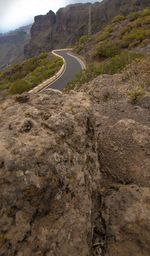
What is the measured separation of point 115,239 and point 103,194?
79cm

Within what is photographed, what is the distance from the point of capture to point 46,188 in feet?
13.2

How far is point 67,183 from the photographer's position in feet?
14.1

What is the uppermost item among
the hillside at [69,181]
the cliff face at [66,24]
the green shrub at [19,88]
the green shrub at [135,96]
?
the hillside at [69,181]

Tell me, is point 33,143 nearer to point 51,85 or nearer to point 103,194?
point 103,194

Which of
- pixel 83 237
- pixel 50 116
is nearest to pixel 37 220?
pixel 83 237

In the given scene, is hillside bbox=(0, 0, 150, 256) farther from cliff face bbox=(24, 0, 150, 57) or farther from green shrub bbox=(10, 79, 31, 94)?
cliff face bbox=(24, 0, 150, 57)

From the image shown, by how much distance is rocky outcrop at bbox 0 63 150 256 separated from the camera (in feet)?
12.6

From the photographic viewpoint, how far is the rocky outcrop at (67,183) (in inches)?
152

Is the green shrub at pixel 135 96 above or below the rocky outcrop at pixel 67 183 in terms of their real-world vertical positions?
below

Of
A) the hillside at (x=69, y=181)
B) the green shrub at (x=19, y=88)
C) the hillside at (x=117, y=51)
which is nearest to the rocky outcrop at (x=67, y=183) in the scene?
the hillside at (x=69, y=181)

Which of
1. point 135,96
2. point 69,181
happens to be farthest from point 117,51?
point 69,181

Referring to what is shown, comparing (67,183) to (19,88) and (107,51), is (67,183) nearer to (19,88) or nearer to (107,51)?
(19,88)

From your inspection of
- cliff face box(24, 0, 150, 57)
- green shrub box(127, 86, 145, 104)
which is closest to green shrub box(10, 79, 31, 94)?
green shrub box(127, 86, 145, 104)

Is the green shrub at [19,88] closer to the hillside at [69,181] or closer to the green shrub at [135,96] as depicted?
the green shrub at [135,96]
